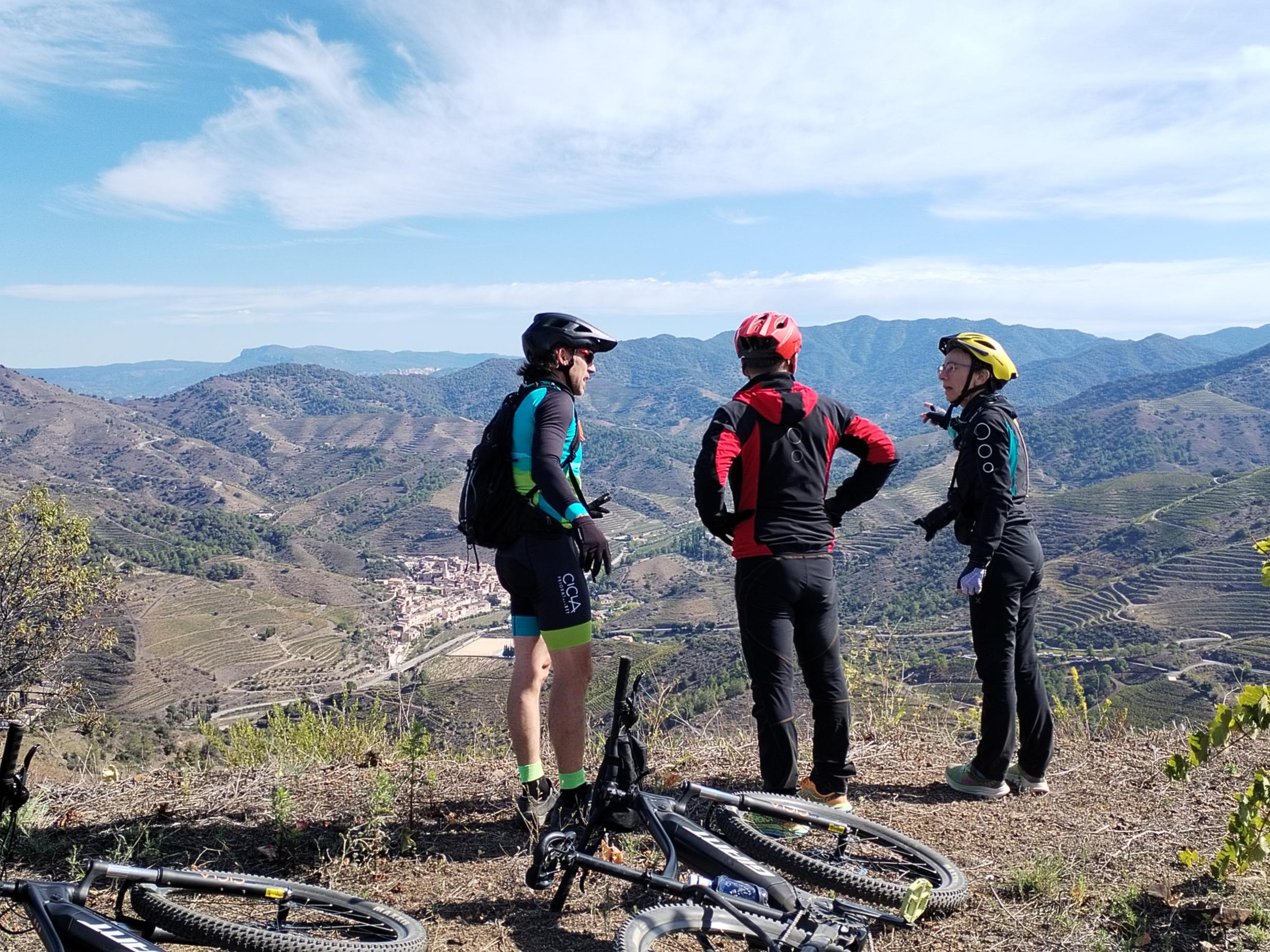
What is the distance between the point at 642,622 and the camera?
93.9 m

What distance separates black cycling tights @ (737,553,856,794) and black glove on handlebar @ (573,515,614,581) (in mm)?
714

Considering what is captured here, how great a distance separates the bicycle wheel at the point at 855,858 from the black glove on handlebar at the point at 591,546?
3.76 ft

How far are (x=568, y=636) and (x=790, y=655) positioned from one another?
1039 mm

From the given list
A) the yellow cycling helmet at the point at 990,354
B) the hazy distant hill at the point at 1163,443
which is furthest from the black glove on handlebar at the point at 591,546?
the hazy distant hill at the point at 1163,443

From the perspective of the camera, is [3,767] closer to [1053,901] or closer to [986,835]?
[1053,901]

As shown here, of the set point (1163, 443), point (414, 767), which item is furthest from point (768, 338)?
point (1163, 443)

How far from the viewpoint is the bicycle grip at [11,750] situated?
2.05m

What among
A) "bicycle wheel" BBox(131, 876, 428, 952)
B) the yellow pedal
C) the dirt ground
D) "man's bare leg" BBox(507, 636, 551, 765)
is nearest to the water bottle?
the yellow pedal

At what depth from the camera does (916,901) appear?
2875mm

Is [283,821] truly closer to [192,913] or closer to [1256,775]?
[192,913]

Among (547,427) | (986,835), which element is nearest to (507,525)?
(547,427)

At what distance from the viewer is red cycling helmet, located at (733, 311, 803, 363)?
4.09m

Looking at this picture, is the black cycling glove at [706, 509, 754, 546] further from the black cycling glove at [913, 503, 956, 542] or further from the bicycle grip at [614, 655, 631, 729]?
the bicycle grip at [614, 655, 631, 729]

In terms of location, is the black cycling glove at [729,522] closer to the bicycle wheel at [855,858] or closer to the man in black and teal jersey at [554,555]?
the man in black and teal jersey at [554,555]
